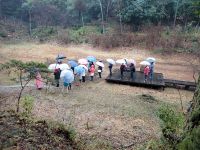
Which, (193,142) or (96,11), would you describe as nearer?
(193,142)

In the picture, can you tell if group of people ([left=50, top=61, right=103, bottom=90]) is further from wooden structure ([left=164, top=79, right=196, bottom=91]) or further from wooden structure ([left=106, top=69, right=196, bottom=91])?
wooden structure ([left=164, top=79, right=196, bottom=91])

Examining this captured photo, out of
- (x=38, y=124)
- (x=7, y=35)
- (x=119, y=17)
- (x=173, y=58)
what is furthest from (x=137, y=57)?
(x=38, y=124)

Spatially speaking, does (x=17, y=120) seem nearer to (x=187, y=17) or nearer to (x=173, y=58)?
(x=173, y=58)

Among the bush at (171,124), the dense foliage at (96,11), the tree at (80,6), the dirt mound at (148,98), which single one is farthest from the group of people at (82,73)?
the tree at (80,6)

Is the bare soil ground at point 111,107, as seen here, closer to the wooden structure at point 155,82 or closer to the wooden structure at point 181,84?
the wooden structure at point 155,82

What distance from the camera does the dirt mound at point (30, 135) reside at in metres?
10.5

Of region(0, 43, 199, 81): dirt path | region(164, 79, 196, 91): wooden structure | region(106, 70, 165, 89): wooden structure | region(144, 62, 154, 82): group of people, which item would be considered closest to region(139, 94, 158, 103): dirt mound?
region(106, 70, 165, 89): wooden structure

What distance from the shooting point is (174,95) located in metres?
21.2

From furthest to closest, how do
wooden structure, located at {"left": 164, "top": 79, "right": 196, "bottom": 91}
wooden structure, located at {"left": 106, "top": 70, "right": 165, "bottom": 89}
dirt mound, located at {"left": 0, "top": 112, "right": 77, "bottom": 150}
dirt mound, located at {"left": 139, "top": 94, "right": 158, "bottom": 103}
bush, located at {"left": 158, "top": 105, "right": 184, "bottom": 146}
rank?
wooden structure, located at {"left": 164, "top": 79, "right": 196, "bottom": 91}
wooden structure, located at {"left": 106, "top": 70, "right": 165, "bottom": 89}
dirt mound, located at {"left": 139, "top": 94, "right": 158, "bottom": 103}
dirt mound, located at {"left": 0, "top": 112, "right": 77, "bottom": 150}
bush, located at {"left": 158, "top": 105, "right": 184, "bottom": 146}

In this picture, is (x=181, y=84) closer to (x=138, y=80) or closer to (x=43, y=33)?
(x=138, y=80)

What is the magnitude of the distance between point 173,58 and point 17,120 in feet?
66.1

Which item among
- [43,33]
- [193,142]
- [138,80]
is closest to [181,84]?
[138,80]

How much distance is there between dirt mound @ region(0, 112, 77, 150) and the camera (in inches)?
412

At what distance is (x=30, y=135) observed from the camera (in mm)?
11391
